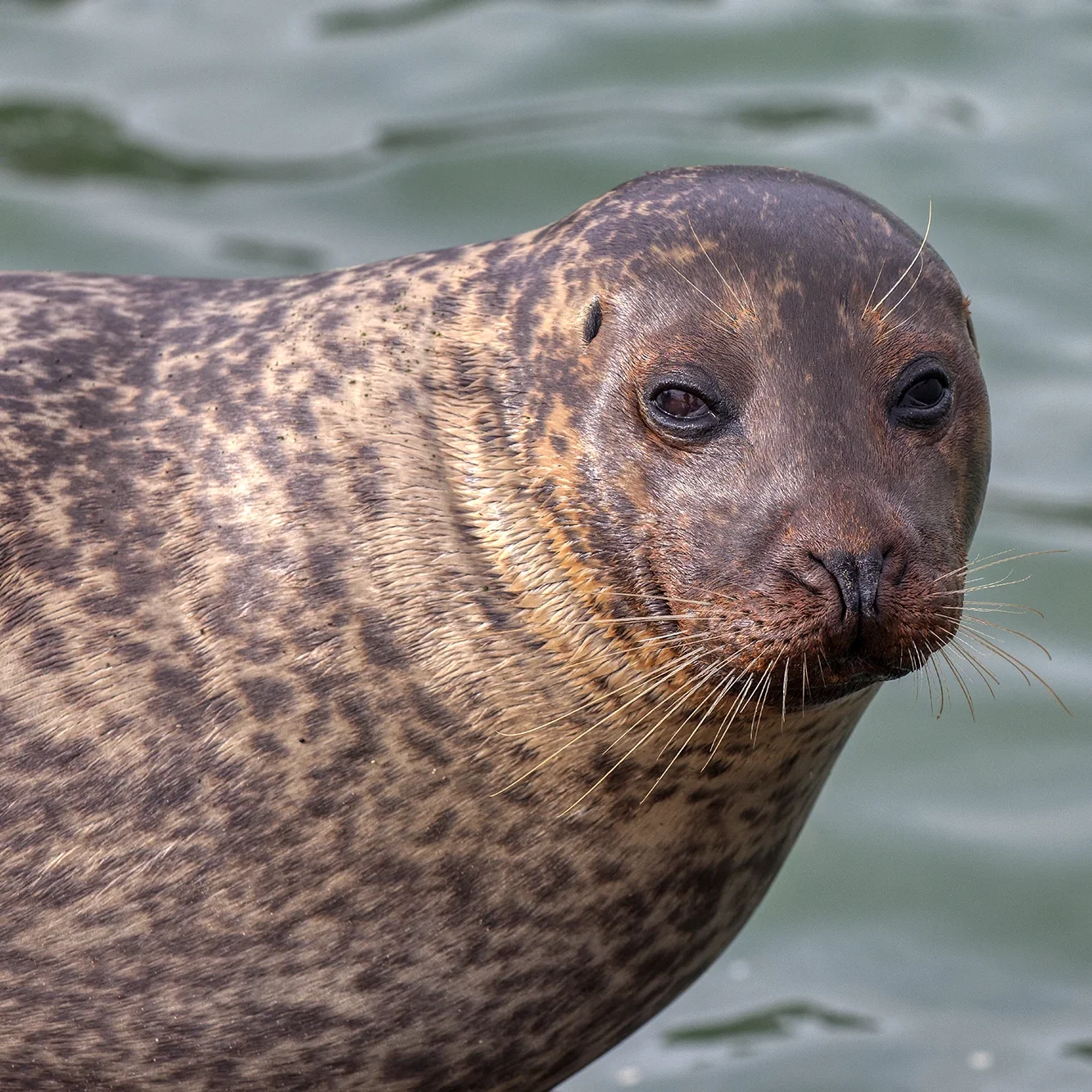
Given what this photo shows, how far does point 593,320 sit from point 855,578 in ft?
2.72

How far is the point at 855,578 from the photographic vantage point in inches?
161

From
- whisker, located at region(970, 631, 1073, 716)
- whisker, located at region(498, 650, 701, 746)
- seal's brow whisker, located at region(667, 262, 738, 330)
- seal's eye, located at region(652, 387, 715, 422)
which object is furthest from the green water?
seal's brow whisker, located at region(667, 262, 738, 330)

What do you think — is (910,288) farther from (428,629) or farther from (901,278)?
(428,629)

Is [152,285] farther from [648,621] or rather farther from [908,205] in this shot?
[908,205]

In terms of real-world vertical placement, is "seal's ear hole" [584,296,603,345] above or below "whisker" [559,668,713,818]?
above

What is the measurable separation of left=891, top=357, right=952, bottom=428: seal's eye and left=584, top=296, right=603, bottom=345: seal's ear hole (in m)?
0.62

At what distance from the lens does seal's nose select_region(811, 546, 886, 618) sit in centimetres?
407

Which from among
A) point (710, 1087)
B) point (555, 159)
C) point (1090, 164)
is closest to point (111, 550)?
point (710, 1087)

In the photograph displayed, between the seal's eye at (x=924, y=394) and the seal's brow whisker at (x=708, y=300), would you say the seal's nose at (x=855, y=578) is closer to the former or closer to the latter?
the seal's eye at (x=924, y=394)

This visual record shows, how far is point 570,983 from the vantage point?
15.5 feet

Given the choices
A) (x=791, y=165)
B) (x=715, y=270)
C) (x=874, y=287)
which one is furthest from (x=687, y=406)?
(x=791, y=165)

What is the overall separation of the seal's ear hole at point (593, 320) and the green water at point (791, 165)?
8.58 feet

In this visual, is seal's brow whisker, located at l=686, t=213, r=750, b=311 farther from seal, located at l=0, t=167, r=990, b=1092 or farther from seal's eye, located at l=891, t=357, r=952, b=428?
seal's eye, located at l=891, t=357, r=952, b=428

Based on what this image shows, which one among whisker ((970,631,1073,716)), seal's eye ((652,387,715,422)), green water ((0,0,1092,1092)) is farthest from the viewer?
green water ((0,0,1092,1092))
